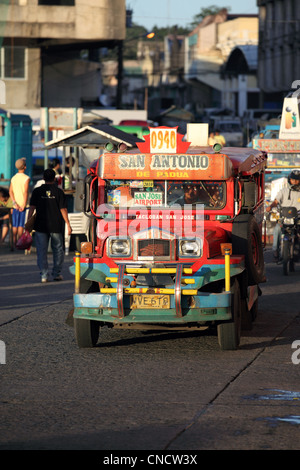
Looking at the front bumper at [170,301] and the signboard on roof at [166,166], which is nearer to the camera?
the front bumper at [170,301]

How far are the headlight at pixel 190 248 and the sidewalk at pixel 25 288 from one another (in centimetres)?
306

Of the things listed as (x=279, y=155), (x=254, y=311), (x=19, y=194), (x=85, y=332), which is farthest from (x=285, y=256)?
(x=279, y=155)

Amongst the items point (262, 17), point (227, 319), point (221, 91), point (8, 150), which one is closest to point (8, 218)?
point (8, 150)

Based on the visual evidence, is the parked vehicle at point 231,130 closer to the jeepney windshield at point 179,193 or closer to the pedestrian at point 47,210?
the pedestrian at point 47,210

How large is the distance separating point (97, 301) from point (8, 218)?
38.5ft

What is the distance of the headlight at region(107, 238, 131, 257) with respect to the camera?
10438mm

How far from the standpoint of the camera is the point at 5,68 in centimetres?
5056

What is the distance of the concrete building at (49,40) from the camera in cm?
4806

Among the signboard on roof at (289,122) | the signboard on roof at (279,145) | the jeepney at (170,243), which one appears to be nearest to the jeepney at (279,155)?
the signboard on roof at (279,145)

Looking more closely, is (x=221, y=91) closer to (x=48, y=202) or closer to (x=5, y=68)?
(x=5, y=68)

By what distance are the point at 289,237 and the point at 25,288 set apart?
16.4ft

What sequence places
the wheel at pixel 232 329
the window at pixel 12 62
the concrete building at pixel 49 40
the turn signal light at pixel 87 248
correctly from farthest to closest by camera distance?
the window at pixel 12 62 → the concrete building at pixel 49 40 → the turn signal light at pixel 87 248 → the wheel at pixel 232 329

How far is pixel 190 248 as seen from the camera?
10312 mm

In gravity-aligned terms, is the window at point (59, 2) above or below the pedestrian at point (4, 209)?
Result: above
